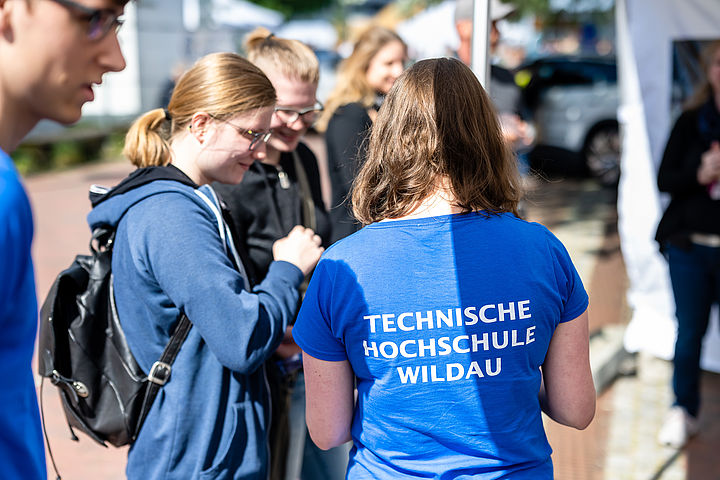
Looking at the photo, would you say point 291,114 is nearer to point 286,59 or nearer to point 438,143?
point 286,59

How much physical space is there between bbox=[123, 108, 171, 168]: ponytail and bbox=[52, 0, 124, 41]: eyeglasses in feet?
3.13

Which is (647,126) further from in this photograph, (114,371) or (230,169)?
(114,371)

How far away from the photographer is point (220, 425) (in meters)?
1.89

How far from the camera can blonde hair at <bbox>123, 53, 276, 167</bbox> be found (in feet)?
6.65

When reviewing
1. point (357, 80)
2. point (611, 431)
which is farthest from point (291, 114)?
point (611, 431)

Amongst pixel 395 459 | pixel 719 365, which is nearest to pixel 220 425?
pixel 395 459

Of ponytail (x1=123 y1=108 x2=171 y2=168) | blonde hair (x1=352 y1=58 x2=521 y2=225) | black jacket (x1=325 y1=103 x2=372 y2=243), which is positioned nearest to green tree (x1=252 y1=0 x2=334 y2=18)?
black jacket (x1=325 y1=103 x2=372 y2=243)

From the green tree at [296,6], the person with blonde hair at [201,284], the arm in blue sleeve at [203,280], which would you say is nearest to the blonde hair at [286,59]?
the person with blonde hair at [201,284]

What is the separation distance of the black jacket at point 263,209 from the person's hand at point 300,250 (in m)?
0.20

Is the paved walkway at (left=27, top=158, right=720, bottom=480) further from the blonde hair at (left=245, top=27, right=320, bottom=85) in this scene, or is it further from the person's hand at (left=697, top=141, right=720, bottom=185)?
the blonde hair at (left=245, top=27, right=320, bottom=85)

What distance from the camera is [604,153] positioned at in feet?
38.9

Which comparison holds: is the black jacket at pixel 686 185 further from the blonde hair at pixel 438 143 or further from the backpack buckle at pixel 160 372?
the backpack buckle at pixel 160 372

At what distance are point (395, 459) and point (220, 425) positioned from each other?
0.57m

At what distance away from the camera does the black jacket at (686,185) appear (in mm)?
3535
